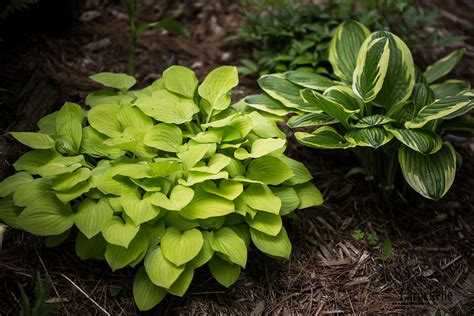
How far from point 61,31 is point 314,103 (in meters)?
2.00

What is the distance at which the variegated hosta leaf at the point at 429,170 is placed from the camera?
210 cm

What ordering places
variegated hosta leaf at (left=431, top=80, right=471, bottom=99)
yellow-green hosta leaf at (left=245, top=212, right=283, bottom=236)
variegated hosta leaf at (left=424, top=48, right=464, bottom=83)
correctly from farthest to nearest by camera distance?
variegated hosta leaf at (left=424, top=48, right=464, bottom=83)
variegated hosta leaf at (left=431, top=80, right=471, bottom=99)
yellow-green hosta leaf at (left=245, top=212, right=283, bottom=236)

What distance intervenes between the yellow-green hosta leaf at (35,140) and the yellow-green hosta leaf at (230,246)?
88 centimetres

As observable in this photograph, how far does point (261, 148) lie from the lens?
2059mm

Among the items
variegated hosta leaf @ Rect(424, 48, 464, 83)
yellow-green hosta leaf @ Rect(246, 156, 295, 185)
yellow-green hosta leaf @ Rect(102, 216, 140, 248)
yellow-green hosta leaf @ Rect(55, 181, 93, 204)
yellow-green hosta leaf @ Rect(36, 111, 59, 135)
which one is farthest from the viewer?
variegated hosta leaf @ Rect(424, 48, 464, 83)

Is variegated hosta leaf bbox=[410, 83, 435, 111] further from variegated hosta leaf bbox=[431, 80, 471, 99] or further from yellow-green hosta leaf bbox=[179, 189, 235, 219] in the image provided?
yellow-green hosta leaf bbox=[179, 189, 235, 219]

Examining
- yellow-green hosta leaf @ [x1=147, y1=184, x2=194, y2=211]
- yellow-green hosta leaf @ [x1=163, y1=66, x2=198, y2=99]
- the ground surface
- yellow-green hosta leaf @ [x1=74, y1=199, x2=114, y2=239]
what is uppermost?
yellow-green hosta leaf @ [x1=163, y1=66, x2=198, y2=99]

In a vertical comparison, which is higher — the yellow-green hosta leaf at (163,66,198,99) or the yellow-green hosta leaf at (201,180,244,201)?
the yellow-green hosta leaf at (163,66,198,99)

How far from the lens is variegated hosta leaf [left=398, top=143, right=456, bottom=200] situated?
2102 millimetres

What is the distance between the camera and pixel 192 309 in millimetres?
1982

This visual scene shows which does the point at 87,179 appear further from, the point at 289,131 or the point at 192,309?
the point at 289,131

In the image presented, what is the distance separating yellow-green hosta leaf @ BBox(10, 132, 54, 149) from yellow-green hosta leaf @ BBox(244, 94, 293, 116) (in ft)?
3.34

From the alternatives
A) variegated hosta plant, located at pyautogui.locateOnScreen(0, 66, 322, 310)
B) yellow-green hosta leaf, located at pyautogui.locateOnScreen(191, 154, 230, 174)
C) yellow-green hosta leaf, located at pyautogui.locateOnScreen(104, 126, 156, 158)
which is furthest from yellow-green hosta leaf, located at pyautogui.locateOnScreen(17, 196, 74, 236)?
yellow-green hosta leaf, located at pyautogui.locateOnScreen(191, 154, 230, 174)

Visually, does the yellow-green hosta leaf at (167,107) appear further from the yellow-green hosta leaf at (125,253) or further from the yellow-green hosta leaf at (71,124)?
the yellow-green hosta leaf at (125,253)
